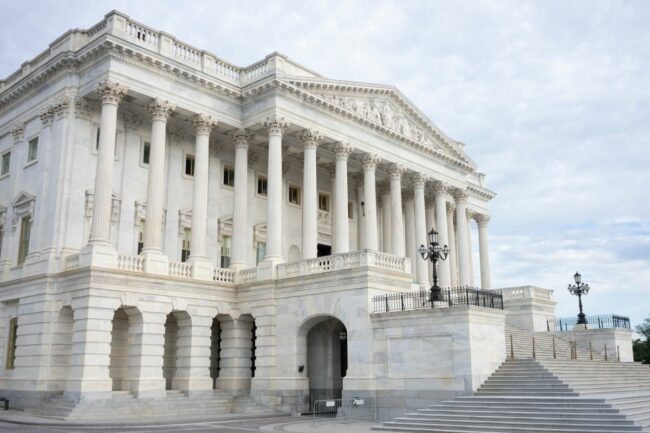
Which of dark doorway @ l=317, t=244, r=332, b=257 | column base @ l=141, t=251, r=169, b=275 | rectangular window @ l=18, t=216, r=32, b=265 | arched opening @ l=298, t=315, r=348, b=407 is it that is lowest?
arched opening @ l=298, t=315, r=348, b=407

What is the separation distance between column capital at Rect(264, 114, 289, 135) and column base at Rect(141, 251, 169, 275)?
391 inches

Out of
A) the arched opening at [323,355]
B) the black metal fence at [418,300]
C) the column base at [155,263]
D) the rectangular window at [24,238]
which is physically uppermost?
the rectangular window at [24,238]

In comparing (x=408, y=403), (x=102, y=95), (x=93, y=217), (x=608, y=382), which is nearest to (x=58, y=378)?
(x=93, y=217)

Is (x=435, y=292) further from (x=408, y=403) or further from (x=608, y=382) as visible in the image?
(x=608, y=382)

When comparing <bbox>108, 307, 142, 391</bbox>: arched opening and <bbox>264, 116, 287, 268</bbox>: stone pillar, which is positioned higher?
<bbox>264, 116, 287, 268</bbox>: stone pillar

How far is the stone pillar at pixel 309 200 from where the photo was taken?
38.7 m

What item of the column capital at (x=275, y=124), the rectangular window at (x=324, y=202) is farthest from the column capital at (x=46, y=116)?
the rectangular window at (x=324, y=202)

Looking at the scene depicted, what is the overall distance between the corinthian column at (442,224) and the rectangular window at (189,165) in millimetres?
19495

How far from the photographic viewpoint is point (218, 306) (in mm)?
36031

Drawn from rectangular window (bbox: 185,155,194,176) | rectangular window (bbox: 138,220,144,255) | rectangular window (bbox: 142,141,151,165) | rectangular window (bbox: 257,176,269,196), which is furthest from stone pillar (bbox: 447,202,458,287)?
rectangular window (bbox: 138,220,144,255)

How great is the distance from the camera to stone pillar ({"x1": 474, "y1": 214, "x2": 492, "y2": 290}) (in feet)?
191

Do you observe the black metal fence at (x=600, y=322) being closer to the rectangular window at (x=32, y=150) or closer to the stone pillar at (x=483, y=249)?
the stone pillar at (x=483, y=249)

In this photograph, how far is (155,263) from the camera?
110 feet

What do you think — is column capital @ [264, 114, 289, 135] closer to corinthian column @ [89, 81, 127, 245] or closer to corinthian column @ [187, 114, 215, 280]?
corinthian column @ [187, 114, 215, 280]
